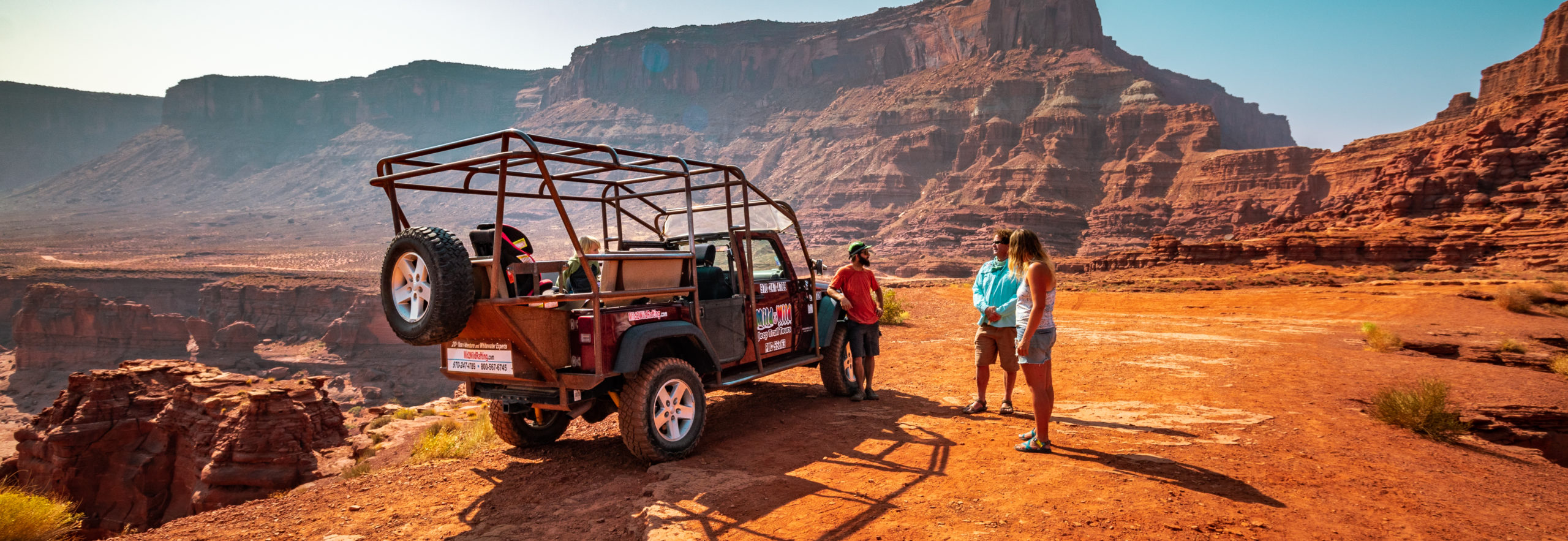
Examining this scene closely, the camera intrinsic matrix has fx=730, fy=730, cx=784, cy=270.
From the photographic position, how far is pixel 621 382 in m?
5.76

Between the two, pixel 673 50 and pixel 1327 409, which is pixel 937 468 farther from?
pixel 673 50

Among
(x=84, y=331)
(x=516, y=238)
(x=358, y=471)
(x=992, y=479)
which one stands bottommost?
(x=84, y=331)

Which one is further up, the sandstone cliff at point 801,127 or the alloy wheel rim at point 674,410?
the sandstone cliff at point 801,127

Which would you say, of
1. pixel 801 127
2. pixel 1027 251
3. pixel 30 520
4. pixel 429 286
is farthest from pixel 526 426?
pixel 801 127

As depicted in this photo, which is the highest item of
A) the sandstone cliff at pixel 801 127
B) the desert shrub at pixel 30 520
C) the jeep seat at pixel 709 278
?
the sandstone cliff at pixel 801 127

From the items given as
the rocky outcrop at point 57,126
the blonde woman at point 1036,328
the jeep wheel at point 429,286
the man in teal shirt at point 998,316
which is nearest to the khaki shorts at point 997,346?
the man in teal shirt at point 998,316

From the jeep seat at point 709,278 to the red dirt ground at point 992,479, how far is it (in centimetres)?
131

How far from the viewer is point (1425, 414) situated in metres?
6.52

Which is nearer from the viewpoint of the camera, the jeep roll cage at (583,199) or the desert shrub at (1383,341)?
the jeep roll cage at (583,199)

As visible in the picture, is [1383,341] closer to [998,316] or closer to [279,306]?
[998,316]

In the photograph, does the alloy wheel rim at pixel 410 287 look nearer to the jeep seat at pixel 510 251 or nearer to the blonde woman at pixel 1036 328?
the jeep seat at pixel 510 251

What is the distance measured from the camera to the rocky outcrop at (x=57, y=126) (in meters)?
154

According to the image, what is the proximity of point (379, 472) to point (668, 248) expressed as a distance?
3.40 meters

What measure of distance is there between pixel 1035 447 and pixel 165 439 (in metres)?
20.8
